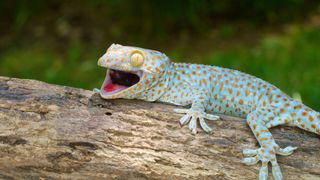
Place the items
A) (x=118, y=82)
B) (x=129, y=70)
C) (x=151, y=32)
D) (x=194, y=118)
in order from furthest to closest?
(x=151, y=32) → (x=118, y=82) → (x=129, y=70) → (x=194, y=118)

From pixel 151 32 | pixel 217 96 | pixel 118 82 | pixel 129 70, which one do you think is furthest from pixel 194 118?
pixel 151 32

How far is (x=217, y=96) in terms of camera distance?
12.9 feet

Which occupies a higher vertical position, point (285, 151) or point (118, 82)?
point (118, 82)

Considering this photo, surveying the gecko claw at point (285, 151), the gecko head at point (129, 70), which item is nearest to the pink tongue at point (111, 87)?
the gecko head at point (129, 70)

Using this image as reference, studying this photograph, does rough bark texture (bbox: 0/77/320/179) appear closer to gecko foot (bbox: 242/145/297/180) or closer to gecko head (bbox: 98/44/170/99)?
gecko foot (bbox: 242/145/297/180)

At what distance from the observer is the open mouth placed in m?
3.61

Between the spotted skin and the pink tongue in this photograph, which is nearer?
the spotted skin

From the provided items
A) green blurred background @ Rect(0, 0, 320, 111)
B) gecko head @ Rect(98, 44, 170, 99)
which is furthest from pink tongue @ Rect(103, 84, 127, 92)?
green blurred background @ Rect(0, 0, 320, 111)

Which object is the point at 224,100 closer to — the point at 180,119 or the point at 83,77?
the point at 180,119

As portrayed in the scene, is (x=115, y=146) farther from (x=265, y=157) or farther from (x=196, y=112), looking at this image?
(x=265, y=157)

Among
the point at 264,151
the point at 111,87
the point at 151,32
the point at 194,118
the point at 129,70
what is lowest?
the point at 264,151

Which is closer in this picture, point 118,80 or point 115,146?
point 115,146

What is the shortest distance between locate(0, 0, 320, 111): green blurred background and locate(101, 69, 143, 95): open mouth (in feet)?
14.0

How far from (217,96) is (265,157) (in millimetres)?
825
